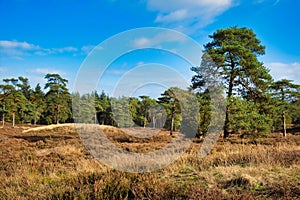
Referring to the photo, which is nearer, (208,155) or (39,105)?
(208,155)

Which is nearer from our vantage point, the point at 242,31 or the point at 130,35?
the point at 130,35

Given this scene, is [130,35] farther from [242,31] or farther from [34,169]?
[242,31]

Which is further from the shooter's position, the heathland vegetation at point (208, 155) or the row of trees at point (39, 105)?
the row of trees at point (39, 105)

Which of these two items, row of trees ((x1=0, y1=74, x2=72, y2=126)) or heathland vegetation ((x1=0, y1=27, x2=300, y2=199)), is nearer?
heathland vegetation ((x1=0, y1=27, x2=300, y2=199))

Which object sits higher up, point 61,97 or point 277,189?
point 61,97

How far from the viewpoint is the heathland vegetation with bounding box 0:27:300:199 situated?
4438mm

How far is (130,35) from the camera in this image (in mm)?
9992

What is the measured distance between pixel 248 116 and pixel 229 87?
2.63m

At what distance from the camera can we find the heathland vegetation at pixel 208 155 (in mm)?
4438

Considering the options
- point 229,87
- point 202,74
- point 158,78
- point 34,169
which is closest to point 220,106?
point 229,87

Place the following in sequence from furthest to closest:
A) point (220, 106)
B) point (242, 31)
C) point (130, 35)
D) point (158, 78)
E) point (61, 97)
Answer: point (61, 97) < point (242, 31) < point (220, 106) < point (158, 78) < point (130, 35)

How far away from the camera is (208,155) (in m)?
8.99

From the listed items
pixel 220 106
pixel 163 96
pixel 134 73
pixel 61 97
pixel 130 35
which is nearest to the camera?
pixel 130 35

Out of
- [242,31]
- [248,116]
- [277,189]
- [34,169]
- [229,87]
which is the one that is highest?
[242,31]
